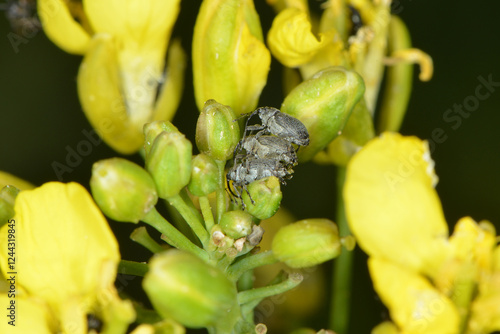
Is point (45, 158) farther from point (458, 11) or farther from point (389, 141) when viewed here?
point (458, 11)

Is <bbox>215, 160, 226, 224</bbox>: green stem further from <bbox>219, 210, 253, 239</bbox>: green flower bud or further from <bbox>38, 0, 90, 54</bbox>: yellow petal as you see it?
<bbox>38, 0, 90, 54</bbox>: yellow petal

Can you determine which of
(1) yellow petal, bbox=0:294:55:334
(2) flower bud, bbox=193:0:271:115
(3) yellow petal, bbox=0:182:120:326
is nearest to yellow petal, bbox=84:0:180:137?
(2) flower bud, bbox=193:0:271:115

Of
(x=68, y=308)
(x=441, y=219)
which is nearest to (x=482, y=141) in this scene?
(x=441, y=219)

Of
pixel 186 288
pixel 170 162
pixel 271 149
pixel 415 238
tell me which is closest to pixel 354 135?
pixel 271 149

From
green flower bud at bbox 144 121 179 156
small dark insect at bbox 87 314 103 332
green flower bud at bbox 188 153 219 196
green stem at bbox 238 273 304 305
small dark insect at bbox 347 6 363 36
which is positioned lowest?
small dark insect at bbox 87 314 103 332

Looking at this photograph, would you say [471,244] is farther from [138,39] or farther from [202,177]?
[138,39]

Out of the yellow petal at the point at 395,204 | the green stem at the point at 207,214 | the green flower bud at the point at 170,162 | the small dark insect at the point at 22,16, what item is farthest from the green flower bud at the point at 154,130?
the small dark insect at the point at 22,16

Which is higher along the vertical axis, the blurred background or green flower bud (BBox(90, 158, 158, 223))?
green flower bud (BBox(90, 158, 158, 223))
